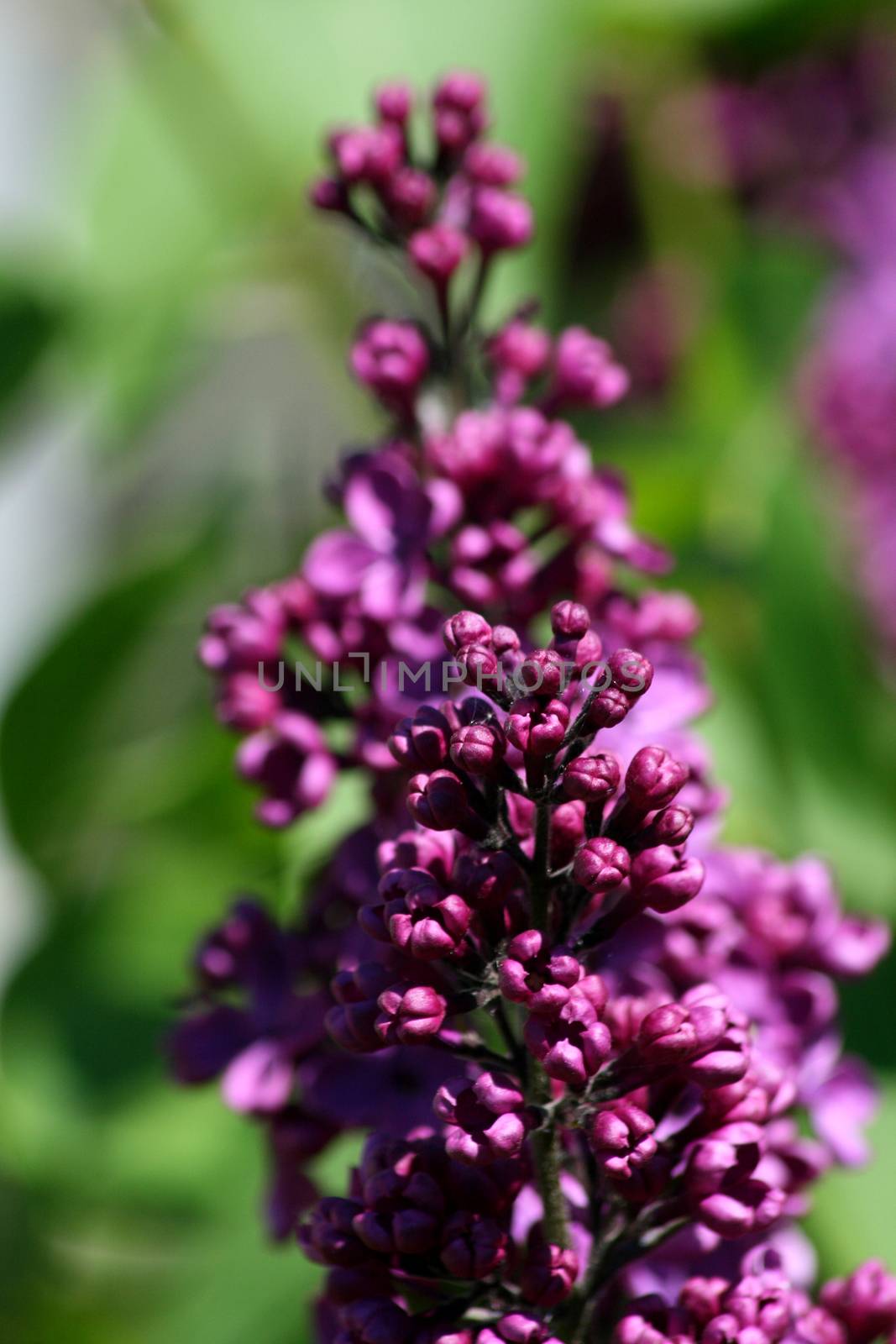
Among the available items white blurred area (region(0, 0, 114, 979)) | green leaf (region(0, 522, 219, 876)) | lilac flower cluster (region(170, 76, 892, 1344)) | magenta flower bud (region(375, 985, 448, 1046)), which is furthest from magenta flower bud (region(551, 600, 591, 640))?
white blurred area (region(0, 0, 114, 979))

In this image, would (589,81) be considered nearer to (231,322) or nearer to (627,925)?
(231,322)

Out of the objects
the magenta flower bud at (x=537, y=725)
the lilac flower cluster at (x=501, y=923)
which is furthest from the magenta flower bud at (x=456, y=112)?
the magenta flower bud at (x=537, y=725)

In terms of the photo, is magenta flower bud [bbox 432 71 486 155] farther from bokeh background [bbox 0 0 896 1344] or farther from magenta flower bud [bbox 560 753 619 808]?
magenta flower bud [bbox 560 753 619 808]

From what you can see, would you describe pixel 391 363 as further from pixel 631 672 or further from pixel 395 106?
pixel 631 672

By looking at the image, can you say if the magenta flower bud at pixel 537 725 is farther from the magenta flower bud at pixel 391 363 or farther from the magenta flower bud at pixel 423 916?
the magenta flower bud at pixel 391 363

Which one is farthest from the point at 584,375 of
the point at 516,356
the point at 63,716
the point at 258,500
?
the point at 258,500

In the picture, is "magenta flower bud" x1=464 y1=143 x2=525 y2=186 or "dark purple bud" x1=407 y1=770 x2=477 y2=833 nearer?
"dark purple bud" x1=407 y1=770 x2=477 y2=833

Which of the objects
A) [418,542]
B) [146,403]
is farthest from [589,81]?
[418,542]
